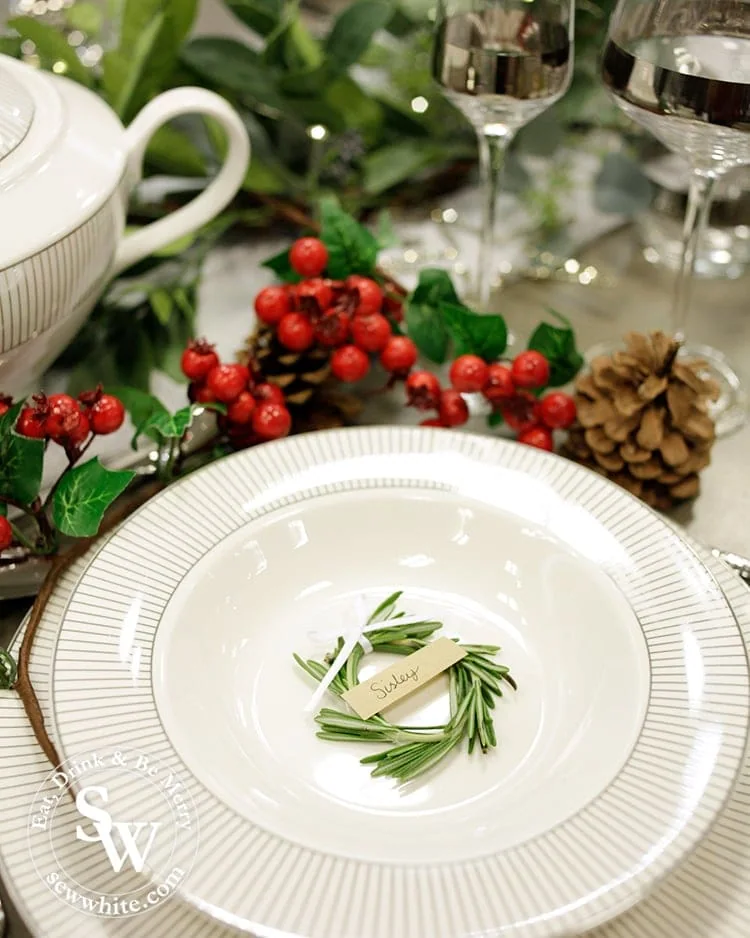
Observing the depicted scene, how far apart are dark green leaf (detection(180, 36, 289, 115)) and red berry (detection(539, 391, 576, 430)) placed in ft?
1.25

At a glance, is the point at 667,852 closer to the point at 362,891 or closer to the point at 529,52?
the point at 362,891

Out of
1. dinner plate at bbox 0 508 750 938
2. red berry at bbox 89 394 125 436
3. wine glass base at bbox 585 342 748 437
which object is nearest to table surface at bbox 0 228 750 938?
wine glass base at bbox 585 342 748 437

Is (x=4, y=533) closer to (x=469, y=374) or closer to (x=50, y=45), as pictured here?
(x=469, y=374)

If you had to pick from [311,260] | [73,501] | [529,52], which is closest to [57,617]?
[73,501]

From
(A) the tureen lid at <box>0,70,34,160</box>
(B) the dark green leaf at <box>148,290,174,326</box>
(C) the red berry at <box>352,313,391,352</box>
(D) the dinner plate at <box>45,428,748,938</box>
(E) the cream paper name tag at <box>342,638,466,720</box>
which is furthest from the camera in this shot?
(B) the dark green leaf at <box>148,290,174,326</box>

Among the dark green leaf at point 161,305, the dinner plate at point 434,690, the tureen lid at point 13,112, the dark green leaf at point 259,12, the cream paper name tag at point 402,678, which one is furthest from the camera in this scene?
the dark green leaf at point 259,12

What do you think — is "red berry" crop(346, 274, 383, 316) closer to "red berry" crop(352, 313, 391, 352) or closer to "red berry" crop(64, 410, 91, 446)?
"red berry" crop(352, 313, 391, 352)

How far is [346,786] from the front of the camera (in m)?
0.42

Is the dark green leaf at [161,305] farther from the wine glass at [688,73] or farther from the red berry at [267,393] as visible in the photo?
the wine glass at [688,73]

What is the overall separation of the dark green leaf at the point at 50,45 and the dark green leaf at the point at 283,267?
0.26m

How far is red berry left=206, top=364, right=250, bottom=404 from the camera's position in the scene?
0.59 m

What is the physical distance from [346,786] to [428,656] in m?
0.07

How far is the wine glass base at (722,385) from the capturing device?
711 mm

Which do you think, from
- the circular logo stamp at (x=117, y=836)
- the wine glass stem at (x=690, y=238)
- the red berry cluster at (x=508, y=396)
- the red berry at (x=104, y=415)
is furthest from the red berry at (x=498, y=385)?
the circular logo stamp at (x=117, y=836)
